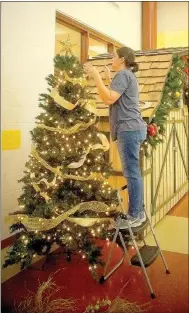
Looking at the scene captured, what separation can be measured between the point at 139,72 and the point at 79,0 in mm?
539

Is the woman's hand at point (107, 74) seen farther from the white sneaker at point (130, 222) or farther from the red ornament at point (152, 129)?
the white sneaker at point (130, 222)

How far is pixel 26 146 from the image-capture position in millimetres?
2109

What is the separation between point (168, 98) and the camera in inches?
72.7

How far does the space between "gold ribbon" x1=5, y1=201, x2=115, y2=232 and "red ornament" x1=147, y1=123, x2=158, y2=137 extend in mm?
485

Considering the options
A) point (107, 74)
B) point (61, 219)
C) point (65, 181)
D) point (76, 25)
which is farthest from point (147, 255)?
point (76, 25)

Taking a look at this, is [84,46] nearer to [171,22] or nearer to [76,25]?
[76,25]

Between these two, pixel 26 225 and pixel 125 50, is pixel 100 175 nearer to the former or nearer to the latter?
pixel 26 225

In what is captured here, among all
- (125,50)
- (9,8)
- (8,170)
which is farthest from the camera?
(8,170)

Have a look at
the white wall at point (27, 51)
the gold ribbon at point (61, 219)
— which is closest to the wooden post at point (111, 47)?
the white wall at point (27, 51)

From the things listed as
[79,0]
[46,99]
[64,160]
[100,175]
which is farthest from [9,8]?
[100,175]

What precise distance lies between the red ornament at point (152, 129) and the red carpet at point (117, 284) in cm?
73

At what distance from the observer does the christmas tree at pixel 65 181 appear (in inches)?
80.0

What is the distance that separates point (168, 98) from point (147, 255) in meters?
0.82

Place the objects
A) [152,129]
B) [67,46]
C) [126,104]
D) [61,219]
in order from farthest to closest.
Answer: [61,219]
[67,46]
[152,129]
[126,104]
